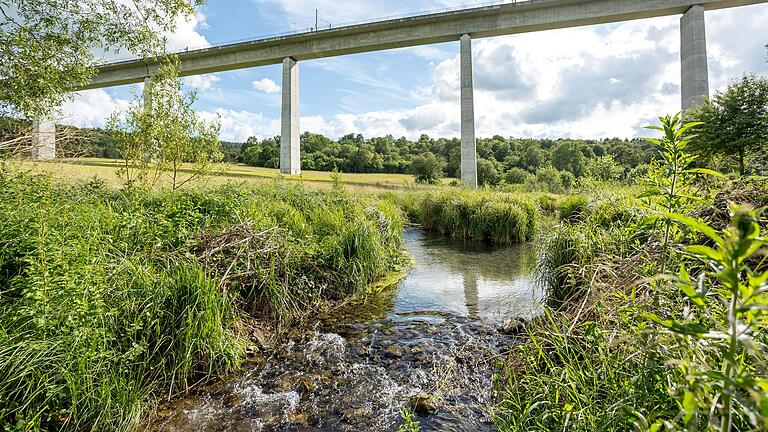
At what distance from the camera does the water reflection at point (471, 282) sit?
6.13 metres

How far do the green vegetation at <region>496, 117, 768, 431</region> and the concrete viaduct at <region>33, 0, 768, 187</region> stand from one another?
19092 mm

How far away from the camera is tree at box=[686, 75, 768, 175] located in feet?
53.7

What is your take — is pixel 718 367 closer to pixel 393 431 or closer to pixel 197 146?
pixel 393 431

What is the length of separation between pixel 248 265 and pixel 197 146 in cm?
569

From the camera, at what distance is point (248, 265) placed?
5.04m

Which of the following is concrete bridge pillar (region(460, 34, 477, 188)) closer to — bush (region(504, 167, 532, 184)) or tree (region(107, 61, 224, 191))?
tree (region(107, 61, 224, 191))

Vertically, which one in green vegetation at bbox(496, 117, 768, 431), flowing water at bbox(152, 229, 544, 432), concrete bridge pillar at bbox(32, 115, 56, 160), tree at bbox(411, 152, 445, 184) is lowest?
flowing water at bbox(152, 229, 544, 432)

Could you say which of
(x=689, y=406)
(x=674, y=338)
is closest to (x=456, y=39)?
(x=674, y=338)

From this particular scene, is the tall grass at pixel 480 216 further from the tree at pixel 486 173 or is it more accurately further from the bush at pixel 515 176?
the tree at pixel 486 173

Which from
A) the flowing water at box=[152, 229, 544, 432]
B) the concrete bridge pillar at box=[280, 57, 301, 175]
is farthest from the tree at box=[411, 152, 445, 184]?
the flowing water at box=[152, 229, 544, 432]

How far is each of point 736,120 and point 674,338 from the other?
21.4 m

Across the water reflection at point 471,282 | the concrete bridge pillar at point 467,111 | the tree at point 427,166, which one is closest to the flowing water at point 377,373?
the water reflection at point 471,282

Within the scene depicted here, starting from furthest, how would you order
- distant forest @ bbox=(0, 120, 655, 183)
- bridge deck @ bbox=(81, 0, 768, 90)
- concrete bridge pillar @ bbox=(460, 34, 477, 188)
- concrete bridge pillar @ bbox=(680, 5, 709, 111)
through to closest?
distant forest @ bbox=(0, 120, 655, 183), concrete bridge pillar @ bbox=(460, 34, 477, 188), bridge deck @ bbox=(81, 0, 768, 90), concrete bridge pillar @ bbox=(680, 5, 709, 111)

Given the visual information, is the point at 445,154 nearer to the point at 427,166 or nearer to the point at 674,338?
the point at 427,166
